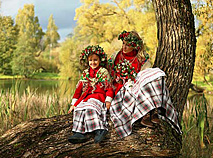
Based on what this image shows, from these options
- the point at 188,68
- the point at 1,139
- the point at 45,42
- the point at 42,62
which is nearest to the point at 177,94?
the point at 188,68

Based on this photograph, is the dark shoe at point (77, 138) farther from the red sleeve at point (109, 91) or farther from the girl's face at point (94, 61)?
the girl's face at point (94, 61)

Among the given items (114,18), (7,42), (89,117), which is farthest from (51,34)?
(89,117)

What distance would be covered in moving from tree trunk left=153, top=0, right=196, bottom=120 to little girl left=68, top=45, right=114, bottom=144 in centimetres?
83

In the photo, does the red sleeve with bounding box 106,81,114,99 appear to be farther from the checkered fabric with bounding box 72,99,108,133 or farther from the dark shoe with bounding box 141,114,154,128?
the dark shoe with bounding box 141,114,154,128

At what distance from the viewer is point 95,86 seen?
2.73m

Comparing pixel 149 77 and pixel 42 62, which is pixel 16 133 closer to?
pixel 149 77

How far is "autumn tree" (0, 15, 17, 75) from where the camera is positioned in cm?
2559

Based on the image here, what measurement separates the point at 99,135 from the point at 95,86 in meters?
0.64

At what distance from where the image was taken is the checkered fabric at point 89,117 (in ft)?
7.70

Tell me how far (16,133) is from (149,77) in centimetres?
165

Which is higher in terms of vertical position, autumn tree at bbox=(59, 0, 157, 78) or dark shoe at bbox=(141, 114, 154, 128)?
autumn tree at bbox=(59, 0, 157, 78)

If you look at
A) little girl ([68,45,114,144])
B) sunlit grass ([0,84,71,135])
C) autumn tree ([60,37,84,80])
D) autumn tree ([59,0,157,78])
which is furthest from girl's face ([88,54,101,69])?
autumn tree ([60,37,84,80])

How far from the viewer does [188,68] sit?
294 centimetres

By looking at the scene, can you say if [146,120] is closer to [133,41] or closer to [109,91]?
[109,91]
